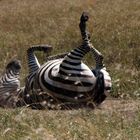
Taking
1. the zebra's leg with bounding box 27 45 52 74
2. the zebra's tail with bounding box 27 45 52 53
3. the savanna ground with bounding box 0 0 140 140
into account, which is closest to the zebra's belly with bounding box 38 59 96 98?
the savanna ground with bounding box 0 0 140 140

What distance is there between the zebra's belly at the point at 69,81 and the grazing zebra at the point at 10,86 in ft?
1.89

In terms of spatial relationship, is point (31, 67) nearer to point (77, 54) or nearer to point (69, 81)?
point (77, 54)

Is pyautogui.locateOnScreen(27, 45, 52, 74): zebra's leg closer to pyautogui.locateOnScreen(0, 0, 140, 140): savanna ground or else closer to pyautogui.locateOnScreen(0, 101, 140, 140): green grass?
pyautogui.locateOnScreen(0, 0, 140, 140): savanna ground

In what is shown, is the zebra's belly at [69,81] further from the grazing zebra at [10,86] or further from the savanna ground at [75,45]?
the grazing zebra at [10,86]

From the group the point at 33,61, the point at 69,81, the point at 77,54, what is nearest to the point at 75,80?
the point at 69,81

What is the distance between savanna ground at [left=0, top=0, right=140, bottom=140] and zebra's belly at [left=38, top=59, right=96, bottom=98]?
0.41 meters

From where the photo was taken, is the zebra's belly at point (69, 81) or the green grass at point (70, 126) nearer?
the green grass at point (70, 126)

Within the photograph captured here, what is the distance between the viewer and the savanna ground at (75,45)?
5.73m

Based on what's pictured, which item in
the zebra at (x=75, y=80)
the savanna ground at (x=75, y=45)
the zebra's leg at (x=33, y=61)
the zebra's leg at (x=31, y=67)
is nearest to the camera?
the savanna ground at (x=75, y=45)

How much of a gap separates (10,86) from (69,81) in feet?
4.47

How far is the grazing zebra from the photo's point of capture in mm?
9875

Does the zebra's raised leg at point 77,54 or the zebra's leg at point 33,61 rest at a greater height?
the zebra's raised leg at point 77,54

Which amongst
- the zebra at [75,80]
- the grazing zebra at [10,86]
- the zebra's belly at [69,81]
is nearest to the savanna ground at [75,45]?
the zebra at [75,80]

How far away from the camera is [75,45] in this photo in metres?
16.4
